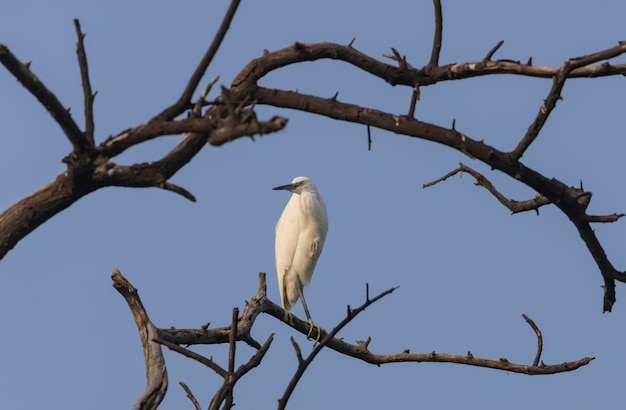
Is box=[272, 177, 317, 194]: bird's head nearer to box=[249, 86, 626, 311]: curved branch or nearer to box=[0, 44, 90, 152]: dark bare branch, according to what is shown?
box=[249, 86, 626, 311]: curved branch

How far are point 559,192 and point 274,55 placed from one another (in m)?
1.50

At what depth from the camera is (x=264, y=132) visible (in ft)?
10.2

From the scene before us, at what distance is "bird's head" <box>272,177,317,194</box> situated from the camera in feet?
29.9

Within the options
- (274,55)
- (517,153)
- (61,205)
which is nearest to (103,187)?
(61,205)

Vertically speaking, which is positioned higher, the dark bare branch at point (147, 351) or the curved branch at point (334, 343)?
the curved branch at point (334, 343)

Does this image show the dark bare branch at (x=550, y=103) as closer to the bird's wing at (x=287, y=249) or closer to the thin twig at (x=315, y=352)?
the thin twig at (x=315, y=352)

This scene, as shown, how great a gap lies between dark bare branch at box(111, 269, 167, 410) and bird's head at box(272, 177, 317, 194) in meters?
4.45

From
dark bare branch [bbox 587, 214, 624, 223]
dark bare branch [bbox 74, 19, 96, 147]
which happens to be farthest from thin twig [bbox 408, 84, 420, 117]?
dark bare branch [bbox 74, 19, 96, 147]

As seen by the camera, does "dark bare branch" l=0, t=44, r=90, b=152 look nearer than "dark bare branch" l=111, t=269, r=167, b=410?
Yes

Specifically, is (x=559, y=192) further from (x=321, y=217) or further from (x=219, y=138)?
(x=321, y=217)

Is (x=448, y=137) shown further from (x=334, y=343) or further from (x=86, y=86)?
(x=334, y=343)

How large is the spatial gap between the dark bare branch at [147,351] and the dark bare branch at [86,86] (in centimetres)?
110

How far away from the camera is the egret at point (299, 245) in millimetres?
8688

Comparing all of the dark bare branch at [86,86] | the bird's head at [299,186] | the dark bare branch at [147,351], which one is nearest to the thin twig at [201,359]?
the dark bare branch at [147,351]
